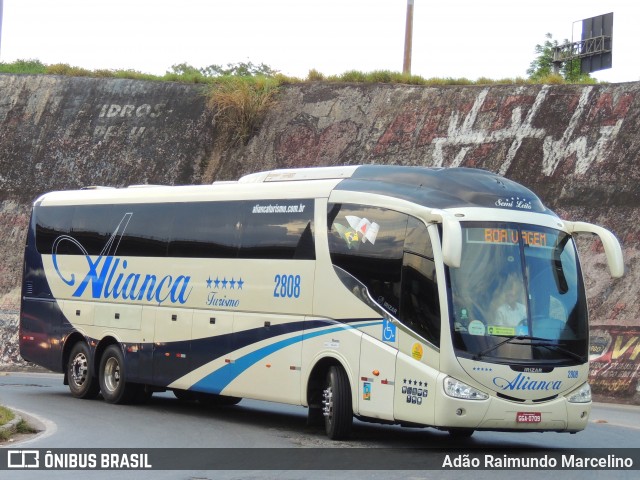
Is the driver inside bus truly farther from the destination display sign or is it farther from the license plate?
the license plate

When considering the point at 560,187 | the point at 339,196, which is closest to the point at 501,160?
the point at 560,187

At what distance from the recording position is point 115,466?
450 inches

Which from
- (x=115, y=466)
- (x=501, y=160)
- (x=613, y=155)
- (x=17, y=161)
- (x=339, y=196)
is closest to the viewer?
(x=115, y=466)

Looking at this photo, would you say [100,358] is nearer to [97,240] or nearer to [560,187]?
[97,240]

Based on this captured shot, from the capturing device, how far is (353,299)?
1436cm

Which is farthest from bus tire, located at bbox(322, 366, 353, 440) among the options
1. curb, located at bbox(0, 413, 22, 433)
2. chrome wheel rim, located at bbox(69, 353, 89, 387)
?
chrome wheel rim, located at bbox(69, 353, 89, 387)

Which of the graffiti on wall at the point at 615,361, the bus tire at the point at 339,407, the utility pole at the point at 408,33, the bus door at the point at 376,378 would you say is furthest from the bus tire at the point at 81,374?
the utility pole at the point at 408,33

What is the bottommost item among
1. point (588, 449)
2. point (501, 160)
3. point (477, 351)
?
point (588, 449)

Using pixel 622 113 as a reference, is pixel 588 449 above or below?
below

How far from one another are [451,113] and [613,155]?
5.94 m

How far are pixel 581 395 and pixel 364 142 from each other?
71.5 ft

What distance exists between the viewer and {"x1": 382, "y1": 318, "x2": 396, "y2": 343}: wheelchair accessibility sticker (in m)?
13.6

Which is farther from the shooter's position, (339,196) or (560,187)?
(560,187)

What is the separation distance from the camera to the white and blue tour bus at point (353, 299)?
13.0 m
